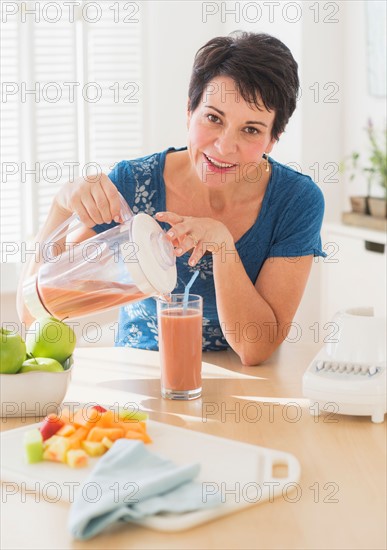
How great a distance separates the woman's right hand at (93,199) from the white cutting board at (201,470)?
435 mm

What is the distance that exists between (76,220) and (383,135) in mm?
2135

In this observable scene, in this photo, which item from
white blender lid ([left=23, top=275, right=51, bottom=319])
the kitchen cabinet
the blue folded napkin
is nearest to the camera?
the blue folded napkin

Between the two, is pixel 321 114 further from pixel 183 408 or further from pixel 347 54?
pixel 183 408

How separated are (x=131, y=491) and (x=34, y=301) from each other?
0.51m

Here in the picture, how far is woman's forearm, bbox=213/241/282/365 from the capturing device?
1.69 m

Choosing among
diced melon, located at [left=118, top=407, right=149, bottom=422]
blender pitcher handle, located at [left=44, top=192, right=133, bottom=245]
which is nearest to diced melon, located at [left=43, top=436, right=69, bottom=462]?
diced melon, located at [left=118, top=407, right=149, bottom=422]

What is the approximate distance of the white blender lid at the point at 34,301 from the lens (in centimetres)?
139

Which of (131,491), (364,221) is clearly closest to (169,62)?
(364,221)

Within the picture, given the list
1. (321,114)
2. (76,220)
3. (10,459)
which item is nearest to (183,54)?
(321,114)

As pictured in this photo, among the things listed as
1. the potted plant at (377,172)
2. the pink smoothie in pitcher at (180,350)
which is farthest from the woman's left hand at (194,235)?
the potted plant at (377,172)

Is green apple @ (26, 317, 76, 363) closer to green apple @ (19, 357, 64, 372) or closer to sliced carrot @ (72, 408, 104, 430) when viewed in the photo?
green apple @ (19, 357, 64, 372)

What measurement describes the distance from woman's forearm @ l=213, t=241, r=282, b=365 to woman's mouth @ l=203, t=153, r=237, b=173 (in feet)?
0.55

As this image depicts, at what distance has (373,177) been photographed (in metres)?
3.55

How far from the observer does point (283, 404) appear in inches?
56.2
